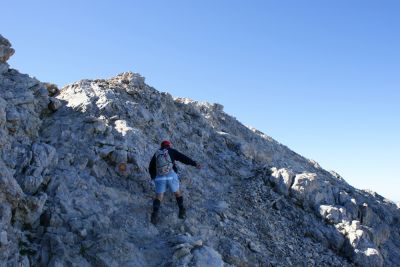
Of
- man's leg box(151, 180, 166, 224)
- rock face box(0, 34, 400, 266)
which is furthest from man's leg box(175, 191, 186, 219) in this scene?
man's leg box(151, 180, 166, 224)

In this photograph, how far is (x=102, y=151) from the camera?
1454cm

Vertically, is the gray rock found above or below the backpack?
above

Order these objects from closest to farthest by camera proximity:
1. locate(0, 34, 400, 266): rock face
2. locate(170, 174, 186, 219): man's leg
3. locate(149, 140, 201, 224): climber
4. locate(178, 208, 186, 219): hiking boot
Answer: locate(0, 34, 400, 266): rock face
locate(149, 140, 201, 224): climber
locate(170, 174, 186, 219): man's leg
locate(178, 208, 186, 219): hiking boot

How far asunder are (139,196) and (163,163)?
162 cm

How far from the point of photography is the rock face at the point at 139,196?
10.8 metres

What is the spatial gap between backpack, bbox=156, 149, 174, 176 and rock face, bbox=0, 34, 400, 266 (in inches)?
Answer: 54.3

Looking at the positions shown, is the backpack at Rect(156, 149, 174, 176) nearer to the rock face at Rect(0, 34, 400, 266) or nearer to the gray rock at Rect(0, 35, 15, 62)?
→ the rock face at Rect(0, 34, 400, 266)

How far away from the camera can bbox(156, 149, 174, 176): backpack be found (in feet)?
43.2

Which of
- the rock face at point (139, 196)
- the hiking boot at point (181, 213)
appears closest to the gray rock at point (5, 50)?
the rock face at point (139, 196)

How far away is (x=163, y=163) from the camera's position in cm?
1319

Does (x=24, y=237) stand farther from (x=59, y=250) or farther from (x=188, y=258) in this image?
(x=188, y=258)

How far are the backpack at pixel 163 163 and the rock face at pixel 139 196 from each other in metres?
1.38

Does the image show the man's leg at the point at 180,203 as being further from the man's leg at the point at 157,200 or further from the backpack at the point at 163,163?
the backpack at the point at 163,163

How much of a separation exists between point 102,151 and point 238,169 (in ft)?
26.9
